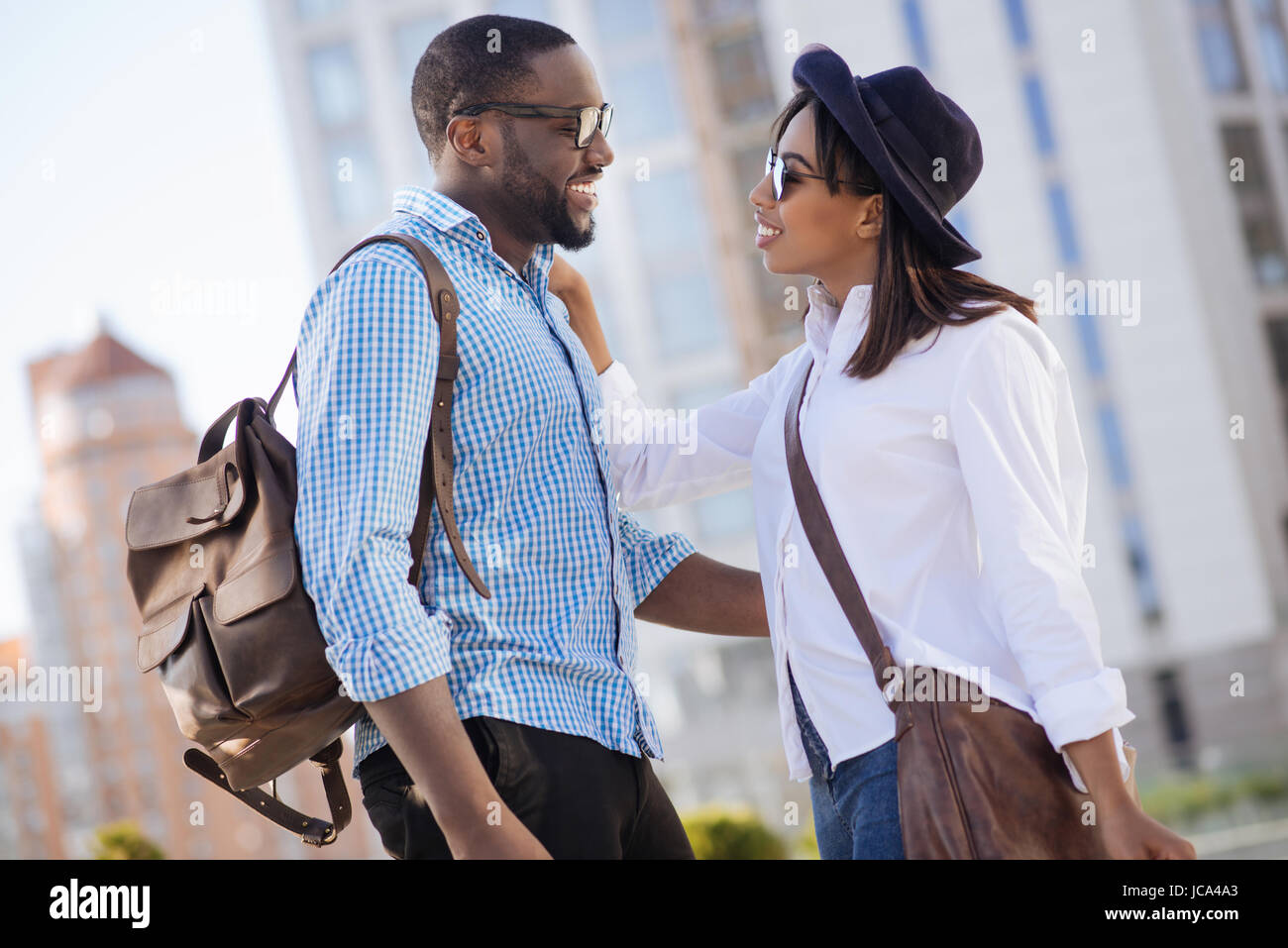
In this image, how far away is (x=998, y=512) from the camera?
1.94 meters

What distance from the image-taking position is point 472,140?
7.82ft

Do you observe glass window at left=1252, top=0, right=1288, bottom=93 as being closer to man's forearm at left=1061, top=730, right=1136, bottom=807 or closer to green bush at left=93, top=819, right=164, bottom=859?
green bush at left=93, top=819, right=164, bottom=859

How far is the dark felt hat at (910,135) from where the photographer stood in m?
2.20

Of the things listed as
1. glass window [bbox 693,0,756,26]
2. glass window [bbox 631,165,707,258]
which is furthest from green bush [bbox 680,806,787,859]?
glass window [bbox 693,0,756,26]

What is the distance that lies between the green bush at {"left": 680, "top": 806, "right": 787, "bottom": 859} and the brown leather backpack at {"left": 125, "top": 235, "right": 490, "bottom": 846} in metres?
9.79

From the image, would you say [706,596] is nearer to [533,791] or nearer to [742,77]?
[533,791]

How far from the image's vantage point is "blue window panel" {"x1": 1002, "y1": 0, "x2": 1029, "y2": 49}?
95.3 ft

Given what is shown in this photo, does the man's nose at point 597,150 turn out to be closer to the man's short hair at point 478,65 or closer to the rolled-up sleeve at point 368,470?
the man's short hair at point 478,65

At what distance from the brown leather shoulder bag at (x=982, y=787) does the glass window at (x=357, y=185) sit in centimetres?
3008

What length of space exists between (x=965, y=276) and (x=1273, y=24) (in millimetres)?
36380

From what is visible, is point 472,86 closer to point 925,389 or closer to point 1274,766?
point 925,389
